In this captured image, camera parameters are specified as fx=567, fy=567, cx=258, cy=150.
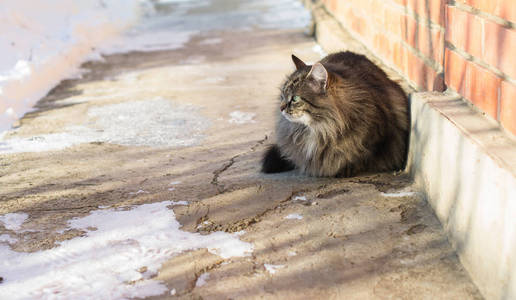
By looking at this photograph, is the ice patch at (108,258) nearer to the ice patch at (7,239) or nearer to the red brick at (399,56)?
the ice patch at (7,239)

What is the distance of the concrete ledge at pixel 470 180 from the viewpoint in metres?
1.79

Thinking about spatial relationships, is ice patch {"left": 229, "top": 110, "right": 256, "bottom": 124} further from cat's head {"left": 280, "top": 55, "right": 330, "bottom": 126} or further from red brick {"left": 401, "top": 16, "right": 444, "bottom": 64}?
red brick {"left": 401, "top": 16, "right": 444, "bottom": 64}

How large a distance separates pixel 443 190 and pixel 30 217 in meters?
1.97

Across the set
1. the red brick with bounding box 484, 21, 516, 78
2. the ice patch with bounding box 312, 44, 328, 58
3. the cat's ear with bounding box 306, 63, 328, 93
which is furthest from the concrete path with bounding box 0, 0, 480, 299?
the ice patch with bounding box 312, 44, 328, 58

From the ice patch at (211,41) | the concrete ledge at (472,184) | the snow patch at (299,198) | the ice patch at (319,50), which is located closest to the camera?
the concrete ledge at (472,184)

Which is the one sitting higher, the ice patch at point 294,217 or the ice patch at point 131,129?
the ice patch at point 294,217

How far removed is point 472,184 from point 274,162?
146cm

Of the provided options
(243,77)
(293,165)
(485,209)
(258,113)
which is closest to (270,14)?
(243,77)

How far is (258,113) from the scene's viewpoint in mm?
4641

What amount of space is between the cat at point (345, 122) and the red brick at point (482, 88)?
629 millimetres

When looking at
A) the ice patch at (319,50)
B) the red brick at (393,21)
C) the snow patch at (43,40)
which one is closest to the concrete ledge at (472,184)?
the red brick at (393,21)

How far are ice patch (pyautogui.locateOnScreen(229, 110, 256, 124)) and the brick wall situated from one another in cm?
113

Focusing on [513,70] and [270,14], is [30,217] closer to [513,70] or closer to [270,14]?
[513,70]

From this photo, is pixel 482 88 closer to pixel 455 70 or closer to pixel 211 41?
pixel 455 70
